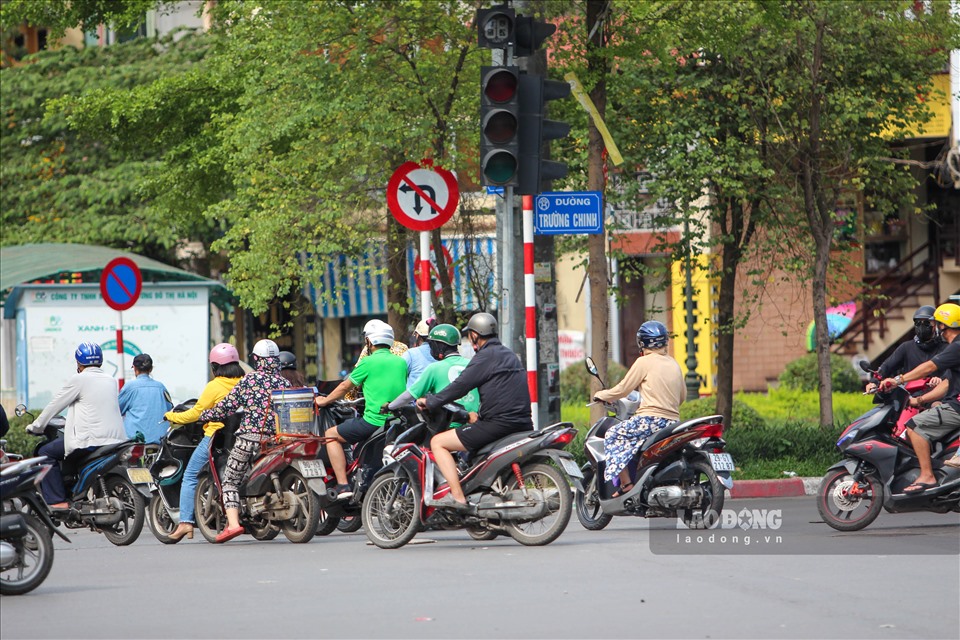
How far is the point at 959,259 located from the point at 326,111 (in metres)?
17.1

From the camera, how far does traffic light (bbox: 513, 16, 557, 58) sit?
13.3 m

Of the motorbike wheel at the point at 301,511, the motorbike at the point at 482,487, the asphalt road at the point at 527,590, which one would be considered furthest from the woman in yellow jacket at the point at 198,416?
the motorbike at the point at 482,487

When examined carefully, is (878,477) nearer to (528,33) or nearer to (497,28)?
(528,33)

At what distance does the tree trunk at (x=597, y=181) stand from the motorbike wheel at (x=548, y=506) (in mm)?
5290

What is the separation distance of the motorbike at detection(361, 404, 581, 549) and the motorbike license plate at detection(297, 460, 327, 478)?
662 mm

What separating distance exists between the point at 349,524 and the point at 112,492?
2043 millimetres

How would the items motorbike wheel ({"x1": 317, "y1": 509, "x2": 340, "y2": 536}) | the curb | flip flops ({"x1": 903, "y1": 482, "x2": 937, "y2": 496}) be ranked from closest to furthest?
flip flops ({"x1": 903, "y1": 482, "x2": 937, "y2": 496})
motorbike wheel ({"x1": 317, "y1": 509, "x2": 340, "y2": 536})
the curb

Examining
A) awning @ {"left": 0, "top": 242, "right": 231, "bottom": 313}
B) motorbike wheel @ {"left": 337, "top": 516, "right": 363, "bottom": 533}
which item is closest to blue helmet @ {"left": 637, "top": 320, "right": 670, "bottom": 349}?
motorbike wheel @ {"left": 337, "top": 516, "right": 363, "bottom": 533}

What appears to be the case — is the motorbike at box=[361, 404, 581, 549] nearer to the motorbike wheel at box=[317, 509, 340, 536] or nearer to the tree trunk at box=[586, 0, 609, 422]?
the motorbike wheel at box=[317, 509, 340, 536]

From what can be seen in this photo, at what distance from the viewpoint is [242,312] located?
35375mm

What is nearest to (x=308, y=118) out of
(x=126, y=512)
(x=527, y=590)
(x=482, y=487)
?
(x=126, y=512)

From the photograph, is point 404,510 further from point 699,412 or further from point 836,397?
point 836,397

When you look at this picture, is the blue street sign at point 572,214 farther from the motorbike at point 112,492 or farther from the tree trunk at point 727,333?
the tree trunk at point 727,333

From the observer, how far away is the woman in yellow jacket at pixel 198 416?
12.4 meters
